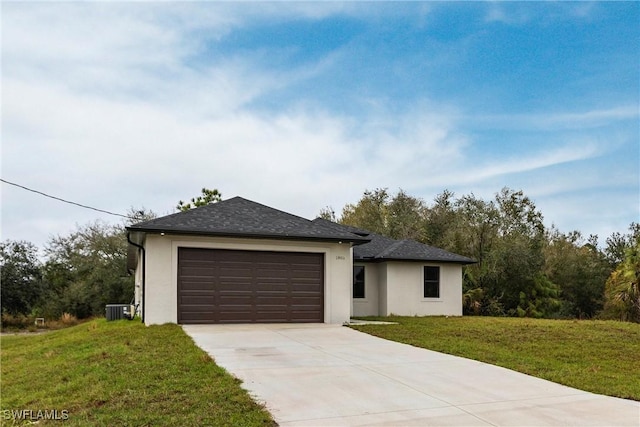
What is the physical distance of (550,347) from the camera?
11016 millimetres

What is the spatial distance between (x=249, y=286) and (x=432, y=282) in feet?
28.5

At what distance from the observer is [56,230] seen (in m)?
33.7

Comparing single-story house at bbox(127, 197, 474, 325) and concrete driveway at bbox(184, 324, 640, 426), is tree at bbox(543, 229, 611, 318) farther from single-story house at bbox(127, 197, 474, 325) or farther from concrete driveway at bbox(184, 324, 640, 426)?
concrete driveway at bbox(184, 324, 640, 426)

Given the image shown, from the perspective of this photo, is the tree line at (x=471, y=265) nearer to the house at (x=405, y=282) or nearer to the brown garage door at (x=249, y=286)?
the house at (x=405, y=282)

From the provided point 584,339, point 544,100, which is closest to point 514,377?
point 584,339

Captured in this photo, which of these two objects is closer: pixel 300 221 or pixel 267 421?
pixel 267 421

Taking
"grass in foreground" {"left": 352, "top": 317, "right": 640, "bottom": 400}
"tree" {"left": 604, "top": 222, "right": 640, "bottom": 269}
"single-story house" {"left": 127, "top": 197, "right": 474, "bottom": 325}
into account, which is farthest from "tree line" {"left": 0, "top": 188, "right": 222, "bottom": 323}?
"tree" {"left": 604, "top": 222, "right": 640, "bottom": 269}

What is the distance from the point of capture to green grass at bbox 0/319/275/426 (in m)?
5.45

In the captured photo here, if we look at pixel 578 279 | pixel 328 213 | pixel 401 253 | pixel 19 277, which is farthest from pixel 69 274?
pixel 578 279

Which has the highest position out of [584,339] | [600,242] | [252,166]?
[252,166]

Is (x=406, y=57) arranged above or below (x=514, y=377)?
above

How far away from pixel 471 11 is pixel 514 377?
10.8 meters

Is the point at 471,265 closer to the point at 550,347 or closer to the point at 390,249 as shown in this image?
the point at 390,249

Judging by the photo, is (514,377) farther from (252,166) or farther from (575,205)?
(575,205)
